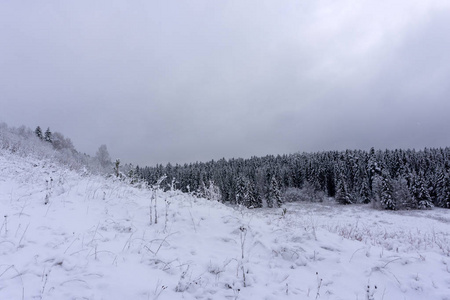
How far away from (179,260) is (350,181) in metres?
86.2

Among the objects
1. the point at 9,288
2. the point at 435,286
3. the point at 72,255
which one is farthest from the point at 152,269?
the point at 435,286

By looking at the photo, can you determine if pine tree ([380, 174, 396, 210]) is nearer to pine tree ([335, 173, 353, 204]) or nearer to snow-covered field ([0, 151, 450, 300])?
pine tree ([335, 173, 353, 204])

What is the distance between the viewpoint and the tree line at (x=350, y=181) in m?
50.8

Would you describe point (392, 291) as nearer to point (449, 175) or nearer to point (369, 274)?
point (369, 274)

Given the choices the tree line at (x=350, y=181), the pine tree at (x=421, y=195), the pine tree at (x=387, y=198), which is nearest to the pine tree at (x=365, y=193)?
the tree line at (x=350, y=181)

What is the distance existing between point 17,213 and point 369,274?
692 cm

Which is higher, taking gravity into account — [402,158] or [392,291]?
[402,158]

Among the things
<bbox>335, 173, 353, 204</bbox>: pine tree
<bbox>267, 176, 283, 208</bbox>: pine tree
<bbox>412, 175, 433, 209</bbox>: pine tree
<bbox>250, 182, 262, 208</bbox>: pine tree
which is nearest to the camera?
<bbox>412, 175, 433, 209</bbox>: pine tree

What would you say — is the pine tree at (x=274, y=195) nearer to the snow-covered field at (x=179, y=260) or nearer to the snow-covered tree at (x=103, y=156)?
the snow-covered tree at (x=103, y=156)

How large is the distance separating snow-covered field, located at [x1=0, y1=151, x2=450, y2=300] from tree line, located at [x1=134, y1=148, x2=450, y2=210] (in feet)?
126

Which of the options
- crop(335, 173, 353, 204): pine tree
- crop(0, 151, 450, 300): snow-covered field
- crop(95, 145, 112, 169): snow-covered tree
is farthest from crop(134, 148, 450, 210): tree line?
crop(0, 151, 450, 300): snow-covered field

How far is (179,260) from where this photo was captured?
3.97 meters

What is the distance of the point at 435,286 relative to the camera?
358 cm

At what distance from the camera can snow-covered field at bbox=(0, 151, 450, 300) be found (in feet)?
10.2
